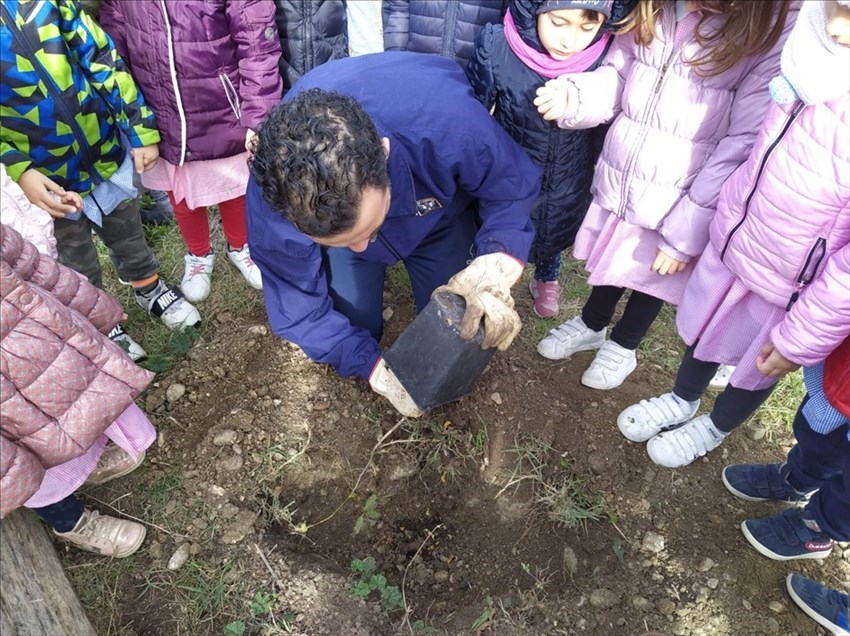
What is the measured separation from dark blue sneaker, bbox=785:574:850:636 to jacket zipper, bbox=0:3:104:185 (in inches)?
101

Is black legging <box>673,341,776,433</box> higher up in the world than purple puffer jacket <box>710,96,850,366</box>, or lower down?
lower down

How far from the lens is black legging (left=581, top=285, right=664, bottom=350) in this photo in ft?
7.20

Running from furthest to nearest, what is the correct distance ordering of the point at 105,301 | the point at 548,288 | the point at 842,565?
1. the point at 548,288
2. the point at 842,565
3. the point at 105,301

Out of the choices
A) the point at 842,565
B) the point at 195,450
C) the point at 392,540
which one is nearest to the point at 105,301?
the point at 195,450

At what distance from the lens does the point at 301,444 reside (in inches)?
85.9

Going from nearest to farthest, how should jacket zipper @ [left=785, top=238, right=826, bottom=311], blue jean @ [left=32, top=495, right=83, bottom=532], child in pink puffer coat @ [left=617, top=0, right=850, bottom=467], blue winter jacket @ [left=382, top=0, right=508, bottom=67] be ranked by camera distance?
child in pink puffer coat @ [left=617, top=0, right=850, bottom=467] → jacket zipper @ [left=785, top=238, right=826, bottom=311] → blue jean @ [left=32, top=495, right=83, bottom=532] → blue winter jacket @ [left=382, top=0, right=508, bottom=67]

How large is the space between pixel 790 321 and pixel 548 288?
1.22 metres

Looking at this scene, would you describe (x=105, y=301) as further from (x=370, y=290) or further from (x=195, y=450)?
(x=370, y=290)

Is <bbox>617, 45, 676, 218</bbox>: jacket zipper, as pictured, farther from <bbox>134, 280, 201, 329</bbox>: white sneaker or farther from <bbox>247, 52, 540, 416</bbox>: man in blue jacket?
<bbox>134, 280, 201, 329</bbox>: white sneaker

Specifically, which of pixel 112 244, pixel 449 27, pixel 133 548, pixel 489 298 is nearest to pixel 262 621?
pixel 133 548

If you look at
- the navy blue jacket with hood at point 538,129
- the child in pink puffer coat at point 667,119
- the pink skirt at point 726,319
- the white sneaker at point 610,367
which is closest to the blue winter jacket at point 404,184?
the navy blue jacket with hood at point 538,129

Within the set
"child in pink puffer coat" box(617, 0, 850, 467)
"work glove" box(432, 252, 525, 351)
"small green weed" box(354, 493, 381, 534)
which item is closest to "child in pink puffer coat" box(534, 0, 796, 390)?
"child in pink puffer coat" box(617, 0, 850, 467)

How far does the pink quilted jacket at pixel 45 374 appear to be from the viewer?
1.42 m

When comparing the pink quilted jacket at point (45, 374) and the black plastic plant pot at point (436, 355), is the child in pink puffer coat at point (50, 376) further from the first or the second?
the black plastic plant pot at point (436, 355)
